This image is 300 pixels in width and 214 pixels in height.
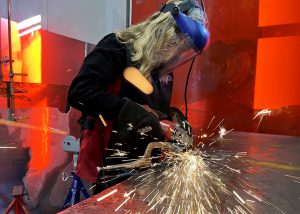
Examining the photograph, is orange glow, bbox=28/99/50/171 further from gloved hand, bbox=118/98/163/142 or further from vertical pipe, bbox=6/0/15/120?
gloved hand, bbox=118/98/163/142

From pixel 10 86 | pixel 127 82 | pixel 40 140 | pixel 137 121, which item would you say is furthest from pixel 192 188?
pixel 40 140

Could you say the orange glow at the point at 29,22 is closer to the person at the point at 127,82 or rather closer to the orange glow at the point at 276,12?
the person at the point at 127,82

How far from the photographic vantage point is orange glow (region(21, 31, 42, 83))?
1454 mm

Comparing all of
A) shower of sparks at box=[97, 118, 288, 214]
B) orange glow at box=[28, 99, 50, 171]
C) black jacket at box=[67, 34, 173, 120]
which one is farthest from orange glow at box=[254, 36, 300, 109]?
orange glow at box=[28, 99, 50, 171]

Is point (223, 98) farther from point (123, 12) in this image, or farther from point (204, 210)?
point (204, 210)

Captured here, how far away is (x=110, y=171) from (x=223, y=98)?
3.44 feet

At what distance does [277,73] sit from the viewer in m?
1.61

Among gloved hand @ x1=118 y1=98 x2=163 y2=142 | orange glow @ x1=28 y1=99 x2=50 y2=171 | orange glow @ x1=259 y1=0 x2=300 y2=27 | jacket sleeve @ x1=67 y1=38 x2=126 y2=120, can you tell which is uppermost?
orange glow @ x1=259 y1=0 x2=300 y2=27

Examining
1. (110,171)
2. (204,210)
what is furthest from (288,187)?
(110,171)

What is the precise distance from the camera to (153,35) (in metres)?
0.88

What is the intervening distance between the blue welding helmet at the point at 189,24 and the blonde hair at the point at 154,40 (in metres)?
0.02

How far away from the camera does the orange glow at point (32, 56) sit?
145 centimetres

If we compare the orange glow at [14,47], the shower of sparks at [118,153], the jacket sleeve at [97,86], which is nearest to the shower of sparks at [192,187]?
the shower of sparks at [118,153]

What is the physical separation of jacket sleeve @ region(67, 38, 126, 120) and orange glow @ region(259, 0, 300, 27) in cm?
115
